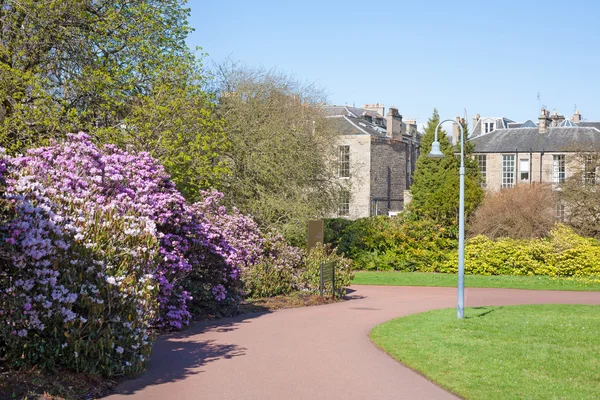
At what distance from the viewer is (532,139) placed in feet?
183

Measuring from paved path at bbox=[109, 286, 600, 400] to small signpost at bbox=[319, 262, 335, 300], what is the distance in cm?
246

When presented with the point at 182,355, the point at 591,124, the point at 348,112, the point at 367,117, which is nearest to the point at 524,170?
the point at 591,124

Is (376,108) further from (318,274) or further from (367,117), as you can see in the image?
(318,274)

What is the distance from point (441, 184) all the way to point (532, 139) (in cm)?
1302

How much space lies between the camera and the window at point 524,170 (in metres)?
54.9

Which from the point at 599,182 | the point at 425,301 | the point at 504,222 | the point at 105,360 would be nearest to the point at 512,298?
the point at 425,301

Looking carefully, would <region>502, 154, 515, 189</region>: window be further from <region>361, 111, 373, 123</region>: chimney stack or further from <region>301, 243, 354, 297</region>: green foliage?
<region>301, 243, 354, 297</region>: green foliage

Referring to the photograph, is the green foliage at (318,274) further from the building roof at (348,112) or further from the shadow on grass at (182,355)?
the building roof at (348,112)

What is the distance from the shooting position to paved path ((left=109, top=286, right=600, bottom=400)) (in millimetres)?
9758

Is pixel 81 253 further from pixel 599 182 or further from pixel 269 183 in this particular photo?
pixel 599 182

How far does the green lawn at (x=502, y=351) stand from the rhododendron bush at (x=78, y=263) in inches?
174

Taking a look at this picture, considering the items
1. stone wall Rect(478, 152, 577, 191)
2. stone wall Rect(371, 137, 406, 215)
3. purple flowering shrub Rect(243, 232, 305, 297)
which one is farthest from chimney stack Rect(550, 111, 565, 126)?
purple flowering shrub Rect(243, 232, 305, 297)

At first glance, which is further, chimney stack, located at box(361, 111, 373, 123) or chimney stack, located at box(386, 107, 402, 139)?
chimney stack, located at box(361, 111, 373, 123)

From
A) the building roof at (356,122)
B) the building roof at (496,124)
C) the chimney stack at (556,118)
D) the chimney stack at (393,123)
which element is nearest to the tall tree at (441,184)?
the building roof at (356,122)
